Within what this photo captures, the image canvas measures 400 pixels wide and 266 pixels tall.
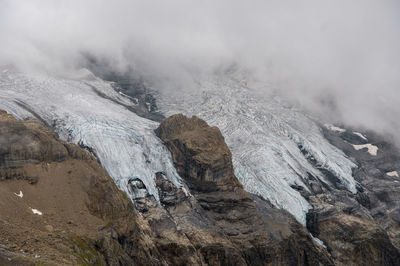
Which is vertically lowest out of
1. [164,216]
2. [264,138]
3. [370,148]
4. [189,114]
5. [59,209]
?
[164,216]

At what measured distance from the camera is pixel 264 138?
85500 millimetres

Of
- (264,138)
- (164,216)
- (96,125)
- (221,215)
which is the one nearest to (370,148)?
(264,138)

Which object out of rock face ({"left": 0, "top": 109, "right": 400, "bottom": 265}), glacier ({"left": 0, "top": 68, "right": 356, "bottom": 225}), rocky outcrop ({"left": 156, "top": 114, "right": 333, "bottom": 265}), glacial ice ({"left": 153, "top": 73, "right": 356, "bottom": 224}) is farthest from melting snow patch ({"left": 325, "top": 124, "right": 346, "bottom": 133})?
rocky outcrop ({"left": 156, "top": 114, "right": 333, "bottom": 265})

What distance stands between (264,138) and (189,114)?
1932 cm

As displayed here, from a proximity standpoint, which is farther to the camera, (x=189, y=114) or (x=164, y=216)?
(x=189, y=114)

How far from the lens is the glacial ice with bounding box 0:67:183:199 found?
58062 millimetres

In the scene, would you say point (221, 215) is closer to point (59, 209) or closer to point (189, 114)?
point (59, 209)

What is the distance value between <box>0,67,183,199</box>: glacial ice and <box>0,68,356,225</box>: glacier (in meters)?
0.14

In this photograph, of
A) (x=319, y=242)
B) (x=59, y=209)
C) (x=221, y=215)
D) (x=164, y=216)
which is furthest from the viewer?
(x=319, y=242)

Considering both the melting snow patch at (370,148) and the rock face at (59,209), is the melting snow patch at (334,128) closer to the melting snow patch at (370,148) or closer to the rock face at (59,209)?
the melting snow patch at (370,148)

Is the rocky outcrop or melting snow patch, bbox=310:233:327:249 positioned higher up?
the rocky outcrop

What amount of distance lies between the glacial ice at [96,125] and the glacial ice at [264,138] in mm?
17410

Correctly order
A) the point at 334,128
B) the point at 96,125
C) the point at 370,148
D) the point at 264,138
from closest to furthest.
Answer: the point at 96,125, the point at 264,138, the point at 370,148, the point at 334,128

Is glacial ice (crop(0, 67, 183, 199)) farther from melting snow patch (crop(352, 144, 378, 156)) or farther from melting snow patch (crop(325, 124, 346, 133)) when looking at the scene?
melting snow patch (crop(352, 144, 378, 156))
